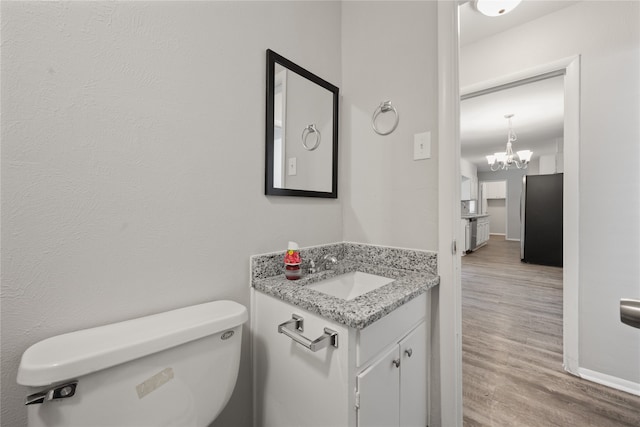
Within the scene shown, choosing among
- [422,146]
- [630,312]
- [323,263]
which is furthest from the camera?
[323,263]

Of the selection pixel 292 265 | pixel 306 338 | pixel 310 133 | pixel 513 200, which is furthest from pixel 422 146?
pixel 513 200

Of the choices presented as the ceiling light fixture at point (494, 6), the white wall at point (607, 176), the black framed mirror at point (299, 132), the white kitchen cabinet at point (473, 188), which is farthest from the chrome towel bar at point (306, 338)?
the white kitchen cabinet at point (473, 188)

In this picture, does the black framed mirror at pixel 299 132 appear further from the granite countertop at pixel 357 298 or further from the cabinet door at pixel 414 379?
the cabinet door at pixel 414 379

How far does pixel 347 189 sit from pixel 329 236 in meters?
0.30

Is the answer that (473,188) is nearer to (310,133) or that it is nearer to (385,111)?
(385,111)

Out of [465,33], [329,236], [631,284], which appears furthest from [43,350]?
[465,33]

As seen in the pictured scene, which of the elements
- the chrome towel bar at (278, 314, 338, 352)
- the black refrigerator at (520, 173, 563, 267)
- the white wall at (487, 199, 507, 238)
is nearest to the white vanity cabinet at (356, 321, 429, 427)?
the chrome towel bar at (278, 314, 338, 352)

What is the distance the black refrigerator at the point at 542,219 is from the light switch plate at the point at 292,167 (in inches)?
198

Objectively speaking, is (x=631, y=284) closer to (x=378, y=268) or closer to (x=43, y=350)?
(x=378, y=268)

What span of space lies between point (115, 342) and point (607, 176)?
2510mm

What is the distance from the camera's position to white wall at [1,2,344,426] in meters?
0.60

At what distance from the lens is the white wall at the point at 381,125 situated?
1.16 m

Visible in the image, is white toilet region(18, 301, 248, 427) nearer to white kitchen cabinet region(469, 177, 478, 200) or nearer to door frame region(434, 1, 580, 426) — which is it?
door frame region(434, 1, 580, 426)

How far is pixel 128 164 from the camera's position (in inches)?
29.1
